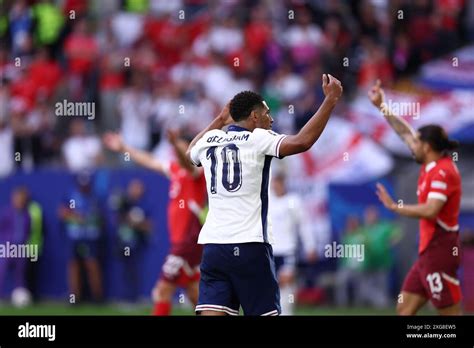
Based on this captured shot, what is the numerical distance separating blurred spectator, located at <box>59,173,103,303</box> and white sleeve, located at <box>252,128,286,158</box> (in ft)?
38.1

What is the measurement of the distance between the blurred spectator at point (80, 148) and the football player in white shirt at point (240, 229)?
12.2 m

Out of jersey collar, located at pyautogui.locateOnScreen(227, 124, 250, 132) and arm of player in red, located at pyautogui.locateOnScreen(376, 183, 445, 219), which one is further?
arm of player in red, located at pyautogui.locateOnScreen(376, 183, 445, 219)

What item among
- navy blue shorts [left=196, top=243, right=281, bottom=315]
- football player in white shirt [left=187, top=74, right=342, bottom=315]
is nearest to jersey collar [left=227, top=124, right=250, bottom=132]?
football player in white shirt [left=187, top=74, right=342, bottom=315]

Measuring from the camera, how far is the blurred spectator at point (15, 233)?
21.8m

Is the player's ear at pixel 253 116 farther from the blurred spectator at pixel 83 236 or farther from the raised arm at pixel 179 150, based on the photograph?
the blurred spectator at pixel 83 236

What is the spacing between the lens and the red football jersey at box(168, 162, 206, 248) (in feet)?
48.4

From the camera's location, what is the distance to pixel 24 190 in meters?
22.1

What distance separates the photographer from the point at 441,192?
12.4 metres

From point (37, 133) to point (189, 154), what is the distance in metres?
12.9

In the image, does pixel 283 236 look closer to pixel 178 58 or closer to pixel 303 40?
pixel 303 40

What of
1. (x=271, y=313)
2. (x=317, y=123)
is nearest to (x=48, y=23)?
(x=271, y=313)

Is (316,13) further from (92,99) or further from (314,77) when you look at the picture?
(92,99)

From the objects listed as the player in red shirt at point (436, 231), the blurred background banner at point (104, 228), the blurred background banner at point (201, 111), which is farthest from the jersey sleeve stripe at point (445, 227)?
the blurred background banner at point (104, 228)

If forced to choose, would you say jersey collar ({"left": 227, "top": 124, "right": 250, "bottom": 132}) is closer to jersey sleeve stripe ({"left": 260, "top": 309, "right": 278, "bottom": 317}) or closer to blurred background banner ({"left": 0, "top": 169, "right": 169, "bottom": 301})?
jersey sleeve stripe ({"left": 260, "top": 309, "right": 278, "bottom": 317})
